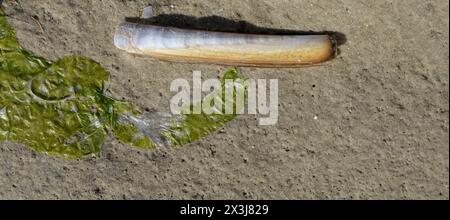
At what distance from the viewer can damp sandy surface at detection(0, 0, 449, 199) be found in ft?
7.00

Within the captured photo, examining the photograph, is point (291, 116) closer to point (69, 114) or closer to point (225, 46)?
point (225, 46)

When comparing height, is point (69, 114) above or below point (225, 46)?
below

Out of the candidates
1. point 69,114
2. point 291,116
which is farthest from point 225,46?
point 69,114

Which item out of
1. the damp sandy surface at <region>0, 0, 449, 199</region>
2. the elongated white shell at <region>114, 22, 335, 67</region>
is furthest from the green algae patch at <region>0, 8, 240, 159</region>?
the elongated white shell at <region>114, 22, 335, 67</region>

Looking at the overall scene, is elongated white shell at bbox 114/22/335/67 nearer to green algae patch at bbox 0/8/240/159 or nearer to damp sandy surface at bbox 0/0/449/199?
damp sandy surface at bbox 0/0/449/199

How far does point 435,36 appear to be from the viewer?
6.91ft

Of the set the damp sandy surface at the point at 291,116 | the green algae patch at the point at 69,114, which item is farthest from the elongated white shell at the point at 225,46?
the green algae patch at the point at 69,114

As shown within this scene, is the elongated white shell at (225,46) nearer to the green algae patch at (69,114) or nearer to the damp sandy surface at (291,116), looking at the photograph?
the damp sandy surface at (291,116)

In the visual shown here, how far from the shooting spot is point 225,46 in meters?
2.09

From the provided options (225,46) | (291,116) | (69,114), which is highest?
(225,46)

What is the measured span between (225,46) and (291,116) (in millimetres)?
498

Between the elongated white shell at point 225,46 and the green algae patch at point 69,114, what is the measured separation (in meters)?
0.28

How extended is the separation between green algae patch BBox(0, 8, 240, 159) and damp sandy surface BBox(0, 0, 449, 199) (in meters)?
0.05

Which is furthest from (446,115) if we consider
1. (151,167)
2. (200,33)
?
(151,167)
